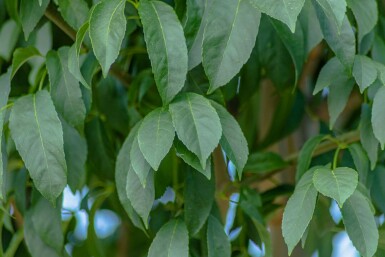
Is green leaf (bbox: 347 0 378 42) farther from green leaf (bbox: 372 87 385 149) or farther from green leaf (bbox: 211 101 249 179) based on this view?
green leaf (bbox: 211 101 249 179)

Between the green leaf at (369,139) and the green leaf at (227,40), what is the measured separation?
0.21m

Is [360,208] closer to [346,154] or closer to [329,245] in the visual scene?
[346,154]

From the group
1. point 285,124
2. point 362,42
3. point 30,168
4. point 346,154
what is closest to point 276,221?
point 285,124

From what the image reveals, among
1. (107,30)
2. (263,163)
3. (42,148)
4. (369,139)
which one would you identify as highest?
(107,30)

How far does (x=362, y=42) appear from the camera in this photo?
1032mm

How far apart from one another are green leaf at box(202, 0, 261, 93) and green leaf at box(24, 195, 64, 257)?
0.29 metres

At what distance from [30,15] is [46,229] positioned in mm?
249

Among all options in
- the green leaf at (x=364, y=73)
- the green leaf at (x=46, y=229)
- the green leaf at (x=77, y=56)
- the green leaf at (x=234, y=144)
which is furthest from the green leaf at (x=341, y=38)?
the green leaf at (x=46, y=229)

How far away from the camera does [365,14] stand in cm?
96

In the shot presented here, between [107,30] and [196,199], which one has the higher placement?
[107,30]

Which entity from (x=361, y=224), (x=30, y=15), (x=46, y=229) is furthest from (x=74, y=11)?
A: (x=361, y=224)

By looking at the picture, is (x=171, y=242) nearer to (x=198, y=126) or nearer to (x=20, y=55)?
(x=198, y=126)

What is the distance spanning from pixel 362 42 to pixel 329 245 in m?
0.33

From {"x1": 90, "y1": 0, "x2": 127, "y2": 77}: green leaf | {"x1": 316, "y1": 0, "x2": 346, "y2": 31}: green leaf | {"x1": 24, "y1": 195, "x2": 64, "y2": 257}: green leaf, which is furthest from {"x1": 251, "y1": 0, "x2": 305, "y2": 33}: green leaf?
{"x1": 24, "y1": 195, "x2": 64, "y2": 257}: green leaf
